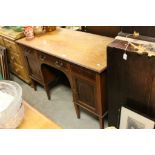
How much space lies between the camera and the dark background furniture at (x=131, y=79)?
1177 millimetres

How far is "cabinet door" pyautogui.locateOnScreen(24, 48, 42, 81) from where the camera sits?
6.81 ft

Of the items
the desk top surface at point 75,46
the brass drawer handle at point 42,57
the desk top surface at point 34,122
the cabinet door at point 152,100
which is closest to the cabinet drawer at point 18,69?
the desk top surface at point 75,46

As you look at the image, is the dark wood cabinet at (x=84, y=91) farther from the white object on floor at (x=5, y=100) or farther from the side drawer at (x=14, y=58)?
the side drawer at (x=14, y=58)

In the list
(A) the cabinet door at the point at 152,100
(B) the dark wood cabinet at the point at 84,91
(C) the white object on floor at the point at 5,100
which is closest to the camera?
(C) the white object on floor at the point at 5,100

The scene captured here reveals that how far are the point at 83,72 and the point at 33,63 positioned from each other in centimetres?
84

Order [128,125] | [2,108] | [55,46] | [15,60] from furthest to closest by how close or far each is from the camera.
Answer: [15,60] < [55,46] < [128,125] < [2,108]

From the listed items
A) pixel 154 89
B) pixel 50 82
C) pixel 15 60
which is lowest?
pixel 50 82

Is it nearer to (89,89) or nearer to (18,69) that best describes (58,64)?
(89,89)

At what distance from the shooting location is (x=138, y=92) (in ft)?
4.33

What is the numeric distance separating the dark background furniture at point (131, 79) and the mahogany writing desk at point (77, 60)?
0.39 feet
